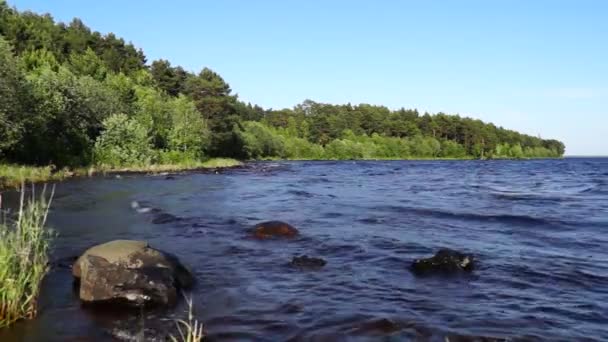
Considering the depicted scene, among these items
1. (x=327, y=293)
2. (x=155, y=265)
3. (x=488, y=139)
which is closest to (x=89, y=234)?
(x=155, y=265)

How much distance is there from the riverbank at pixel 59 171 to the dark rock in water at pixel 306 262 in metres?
9.04

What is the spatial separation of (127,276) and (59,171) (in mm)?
36841

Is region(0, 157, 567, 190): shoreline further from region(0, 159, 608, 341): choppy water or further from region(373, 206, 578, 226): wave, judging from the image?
region(373, 206, 578, 226): wave

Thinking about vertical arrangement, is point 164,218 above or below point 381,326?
below

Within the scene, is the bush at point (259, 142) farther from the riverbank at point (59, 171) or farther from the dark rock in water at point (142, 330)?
the dark rock in water at point (142, 330)

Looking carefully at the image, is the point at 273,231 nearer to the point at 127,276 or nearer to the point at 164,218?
the point at 164,218

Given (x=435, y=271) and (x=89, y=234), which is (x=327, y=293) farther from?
(x=89, y=234)

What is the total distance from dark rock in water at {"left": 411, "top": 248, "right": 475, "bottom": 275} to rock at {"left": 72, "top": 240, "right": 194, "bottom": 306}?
613 centimetres

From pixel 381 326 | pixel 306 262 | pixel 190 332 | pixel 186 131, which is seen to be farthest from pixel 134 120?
pixel 190 332

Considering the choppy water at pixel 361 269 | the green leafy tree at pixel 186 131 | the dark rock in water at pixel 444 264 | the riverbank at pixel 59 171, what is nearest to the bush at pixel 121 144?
the riverbank at pixel 59 171

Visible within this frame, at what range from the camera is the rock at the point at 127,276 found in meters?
10.5

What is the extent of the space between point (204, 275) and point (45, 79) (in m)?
45.4

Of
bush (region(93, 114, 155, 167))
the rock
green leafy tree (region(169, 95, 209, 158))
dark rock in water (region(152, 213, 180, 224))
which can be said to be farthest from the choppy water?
green leafy tree (region(169, 95, 209, 158))

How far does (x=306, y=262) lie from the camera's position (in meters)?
14.7
